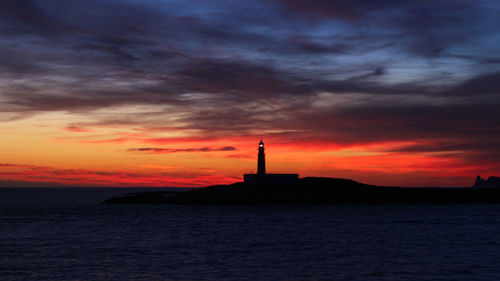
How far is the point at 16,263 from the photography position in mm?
28953

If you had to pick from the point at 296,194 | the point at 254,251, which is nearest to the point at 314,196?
the point at 296,194

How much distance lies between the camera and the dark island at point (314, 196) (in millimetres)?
86625

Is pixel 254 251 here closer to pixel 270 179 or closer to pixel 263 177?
pixel 263 177

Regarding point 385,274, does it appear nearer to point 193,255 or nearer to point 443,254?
point 443,254

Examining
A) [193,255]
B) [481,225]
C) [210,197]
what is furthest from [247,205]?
[193,255]

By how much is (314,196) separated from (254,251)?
56.2m

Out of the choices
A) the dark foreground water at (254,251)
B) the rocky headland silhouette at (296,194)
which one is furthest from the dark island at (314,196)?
the dark foreground water at (254,251)

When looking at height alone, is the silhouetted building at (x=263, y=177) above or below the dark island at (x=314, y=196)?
above

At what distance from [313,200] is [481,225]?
3713 cm

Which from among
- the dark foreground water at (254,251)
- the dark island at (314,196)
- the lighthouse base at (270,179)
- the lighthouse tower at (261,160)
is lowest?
the dark foreground water at (254,251)

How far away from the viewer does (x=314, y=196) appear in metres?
88.4

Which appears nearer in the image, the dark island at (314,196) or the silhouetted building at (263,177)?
the dark island at (314,196)

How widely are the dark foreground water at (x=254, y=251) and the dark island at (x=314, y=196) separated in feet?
107

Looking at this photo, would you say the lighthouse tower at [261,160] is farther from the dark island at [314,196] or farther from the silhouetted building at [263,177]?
the dark island at [314,196]
